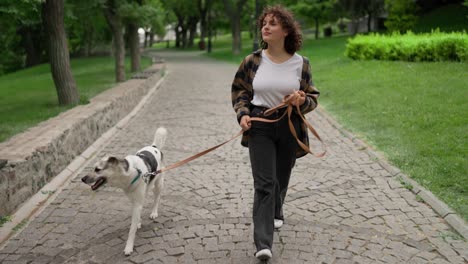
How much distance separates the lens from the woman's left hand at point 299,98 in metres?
3.84

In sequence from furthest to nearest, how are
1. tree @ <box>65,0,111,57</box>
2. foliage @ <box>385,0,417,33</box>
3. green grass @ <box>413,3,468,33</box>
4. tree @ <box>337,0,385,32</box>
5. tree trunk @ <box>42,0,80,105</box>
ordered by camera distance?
1. tree @ <box>337,0,385,32</box>
2. foliage @ <box>385,0,417,33</box>
3. green grass @ <box>413,3,468,33</box>
4. tree @ <box>65,0,111,57</box>
5. tree trunk @ <box>42,0,80,105</box>

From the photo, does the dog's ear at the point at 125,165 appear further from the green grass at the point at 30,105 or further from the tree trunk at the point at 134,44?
the tree trunk at the point at 134,44

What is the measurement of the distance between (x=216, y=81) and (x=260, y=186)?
610 inches

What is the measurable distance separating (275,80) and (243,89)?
38 centimetres

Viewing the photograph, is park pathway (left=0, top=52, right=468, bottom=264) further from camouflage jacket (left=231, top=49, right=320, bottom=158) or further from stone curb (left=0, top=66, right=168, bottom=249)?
camouflage jacket (left=231, top=49, right=320, bottom=158)

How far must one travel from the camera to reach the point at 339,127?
9.68 metres

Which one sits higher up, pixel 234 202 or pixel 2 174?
pixel 2 174

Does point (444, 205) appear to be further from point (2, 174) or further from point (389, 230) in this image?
point (2, 174)

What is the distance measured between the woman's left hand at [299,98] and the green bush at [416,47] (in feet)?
38.5

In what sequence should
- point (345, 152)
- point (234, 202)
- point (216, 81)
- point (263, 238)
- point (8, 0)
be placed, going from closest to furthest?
point (263, 238) < point (234, 202) < point (345, 152) < point (8, 0) < point (216, 81)

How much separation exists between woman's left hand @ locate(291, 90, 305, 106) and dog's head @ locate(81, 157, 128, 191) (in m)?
1.67

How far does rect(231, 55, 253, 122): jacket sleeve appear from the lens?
4113mm

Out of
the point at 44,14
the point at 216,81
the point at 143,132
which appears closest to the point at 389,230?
the point at 143,132

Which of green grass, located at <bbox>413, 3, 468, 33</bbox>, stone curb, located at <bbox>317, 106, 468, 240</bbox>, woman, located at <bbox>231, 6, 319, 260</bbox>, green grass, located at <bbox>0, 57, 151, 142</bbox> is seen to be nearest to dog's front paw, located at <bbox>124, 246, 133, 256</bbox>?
woman, located at <bbox>231, 6, 319, 260</bbox>
